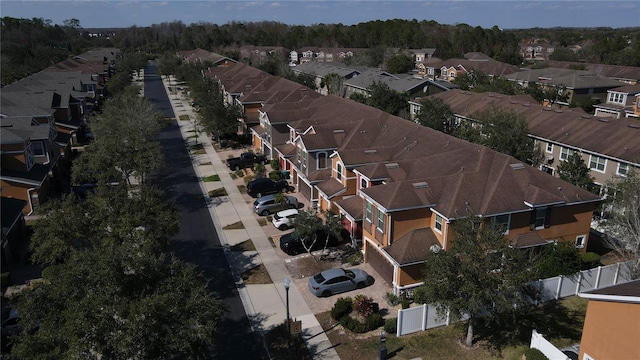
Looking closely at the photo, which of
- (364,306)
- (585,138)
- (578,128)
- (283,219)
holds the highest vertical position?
(578,128)

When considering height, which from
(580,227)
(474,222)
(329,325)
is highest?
(474,222)

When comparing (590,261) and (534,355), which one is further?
(590,261)

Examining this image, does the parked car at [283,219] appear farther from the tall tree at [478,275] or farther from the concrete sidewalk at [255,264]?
the tall tree at [478,275]

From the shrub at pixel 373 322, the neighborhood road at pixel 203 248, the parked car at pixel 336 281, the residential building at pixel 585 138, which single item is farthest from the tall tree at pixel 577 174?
the neighborhood road at pixel 203 248

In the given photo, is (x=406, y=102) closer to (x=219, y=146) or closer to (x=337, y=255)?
(x=219, y=146)

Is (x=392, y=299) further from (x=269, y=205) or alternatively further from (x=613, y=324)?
(x=269, y=205)

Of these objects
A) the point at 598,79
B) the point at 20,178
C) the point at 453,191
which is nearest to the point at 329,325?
the point at 453,191

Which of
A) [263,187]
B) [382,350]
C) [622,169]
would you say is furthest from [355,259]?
[622,169]
